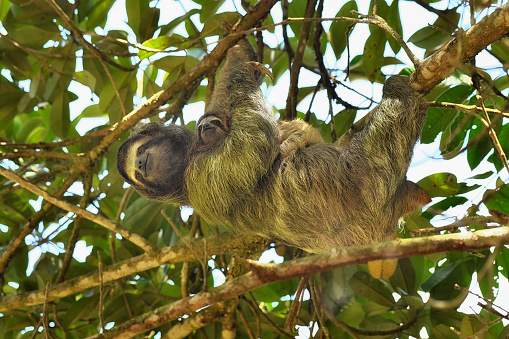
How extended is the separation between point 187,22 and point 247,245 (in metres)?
2.85

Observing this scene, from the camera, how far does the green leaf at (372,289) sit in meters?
5.04

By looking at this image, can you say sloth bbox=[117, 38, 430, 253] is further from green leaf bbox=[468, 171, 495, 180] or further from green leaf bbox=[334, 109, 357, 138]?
green leaf bbox=[334, 109, 357, 138]

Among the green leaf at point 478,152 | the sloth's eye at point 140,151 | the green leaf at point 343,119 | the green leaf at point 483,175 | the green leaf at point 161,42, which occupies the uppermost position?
the green leaf at point 161,42

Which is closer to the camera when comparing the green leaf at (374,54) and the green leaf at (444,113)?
the green leaf at (444,113)

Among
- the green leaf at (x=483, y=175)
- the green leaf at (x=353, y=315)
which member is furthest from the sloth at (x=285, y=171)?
the green leaf at (x=353, y=315)

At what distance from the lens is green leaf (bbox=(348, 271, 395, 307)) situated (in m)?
5.04

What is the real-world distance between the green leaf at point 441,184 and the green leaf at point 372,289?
115 cm

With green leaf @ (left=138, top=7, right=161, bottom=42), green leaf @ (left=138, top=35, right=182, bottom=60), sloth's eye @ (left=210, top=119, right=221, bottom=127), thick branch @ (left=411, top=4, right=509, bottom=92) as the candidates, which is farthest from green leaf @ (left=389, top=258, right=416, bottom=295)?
green leaf @ (left=138, top=7, right=161, bottom=42)

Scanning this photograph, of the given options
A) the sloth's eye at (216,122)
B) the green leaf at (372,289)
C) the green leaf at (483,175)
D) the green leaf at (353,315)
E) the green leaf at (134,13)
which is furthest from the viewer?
the green leaf at (134,13)

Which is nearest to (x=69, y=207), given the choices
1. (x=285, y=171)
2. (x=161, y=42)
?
(x=161, y=42)

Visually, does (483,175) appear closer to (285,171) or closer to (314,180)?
(314,180)

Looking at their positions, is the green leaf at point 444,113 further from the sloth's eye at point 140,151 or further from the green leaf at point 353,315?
the sloth's eye at point 140,151

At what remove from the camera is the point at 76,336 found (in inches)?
242

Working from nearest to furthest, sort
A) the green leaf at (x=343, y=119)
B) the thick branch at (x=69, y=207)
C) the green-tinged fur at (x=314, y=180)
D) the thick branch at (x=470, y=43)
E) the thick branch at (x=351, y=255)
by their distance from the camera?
the thick branch at (x=351, y=255) < the thick branch at (x=470, y=43) < the green-tinged fur at (x=314, y=180) < the thick branch at (x=69, y=207) < the green leaf at (x=343, y=119)
